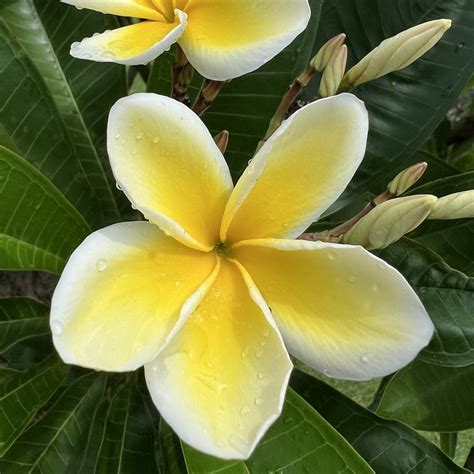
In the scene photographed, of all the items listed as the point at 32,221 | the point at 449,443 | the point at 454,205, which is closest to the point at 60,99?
the point at 32,221

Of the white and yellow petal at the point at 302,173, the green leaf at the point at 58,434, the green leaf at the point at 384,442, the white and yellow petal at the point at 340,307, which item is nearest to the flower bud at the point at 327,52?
the white and yellow petal at the point at 302,173

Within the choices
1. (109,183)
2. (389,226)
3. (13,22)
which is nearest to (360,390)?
(109,183)

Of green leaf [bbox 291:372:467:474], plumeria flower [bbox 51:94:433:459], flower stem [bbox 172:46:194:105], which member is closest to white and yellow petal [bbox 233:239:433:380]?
plumeria flower [bbox 51:94:433:459]

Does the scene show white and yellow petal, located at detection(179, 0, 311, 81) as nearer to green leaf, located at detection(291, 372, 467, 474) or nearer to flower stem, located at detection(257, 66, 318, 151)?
flower stem, located at detection(257, 66, 318, 151)

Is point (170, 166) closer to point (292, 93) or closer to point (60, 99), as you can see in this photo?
point (292, 93)

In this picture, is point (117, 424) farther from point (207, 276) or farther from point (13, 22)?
point (13, 22)

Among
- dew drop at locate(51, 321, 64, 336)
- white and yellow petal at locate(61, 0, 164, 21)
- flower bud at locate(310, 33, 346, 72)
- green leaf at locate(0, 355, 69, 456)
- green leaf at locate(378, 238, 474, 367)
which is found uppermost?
white and yellow petal at locate(61, 0, 164, 21)
